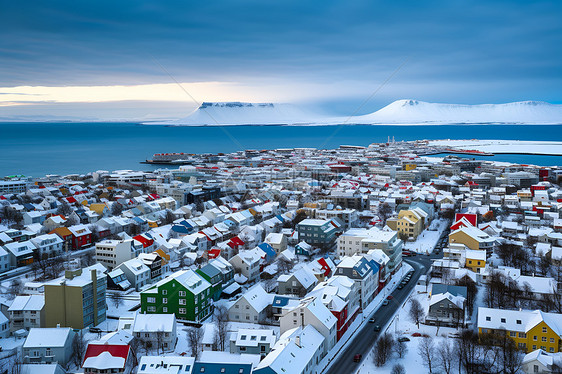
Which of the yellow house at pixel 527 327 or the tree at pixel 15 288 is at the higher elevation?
the yellow house at pixel 527 327

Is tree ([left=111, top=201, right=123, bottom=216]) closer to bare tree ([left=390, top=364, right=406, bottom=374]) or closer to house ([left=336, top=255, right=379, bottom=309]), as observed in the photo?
house ([left=336, top=255, right=379, bottom=309])

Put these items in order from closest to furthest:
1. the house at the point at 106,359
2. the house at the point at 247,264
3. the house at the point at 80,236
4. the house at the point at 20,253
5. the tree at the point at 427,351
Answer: the house at the point at 106,359, the tree at the point at 427,351, the house at the point at 247,264, the house at the point at 20,253, the house at the point at 80,236

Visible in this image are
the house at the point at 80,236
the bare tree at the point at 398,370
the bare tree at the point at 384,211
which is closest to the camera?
the bare tree at the point at 398,370

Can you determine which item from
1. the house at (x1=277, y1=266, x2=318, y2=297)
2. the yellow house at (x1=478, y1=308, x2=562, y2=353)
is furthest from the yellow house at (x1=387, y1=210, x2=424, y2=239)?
the yellow house at (x1=478, y1=308, x2=562, y2=353)

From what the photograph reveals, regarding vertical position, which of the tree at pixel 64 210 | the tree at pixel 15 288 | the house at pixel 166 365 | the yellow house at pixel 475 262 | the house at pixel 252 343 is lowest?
the tree at pixel 15 288

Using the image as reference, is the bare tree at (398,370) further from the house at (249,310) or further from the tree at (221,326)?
the house at (249,310)

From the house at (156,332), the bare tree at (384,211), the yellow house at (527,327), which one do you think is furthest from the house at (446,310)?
the bare tree at (384,211)

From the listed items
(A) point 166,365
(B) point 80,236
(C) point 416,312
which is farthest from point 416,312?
(B) point 80,236

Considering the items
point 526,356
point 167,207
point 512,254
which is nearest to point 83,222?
point 167,207
